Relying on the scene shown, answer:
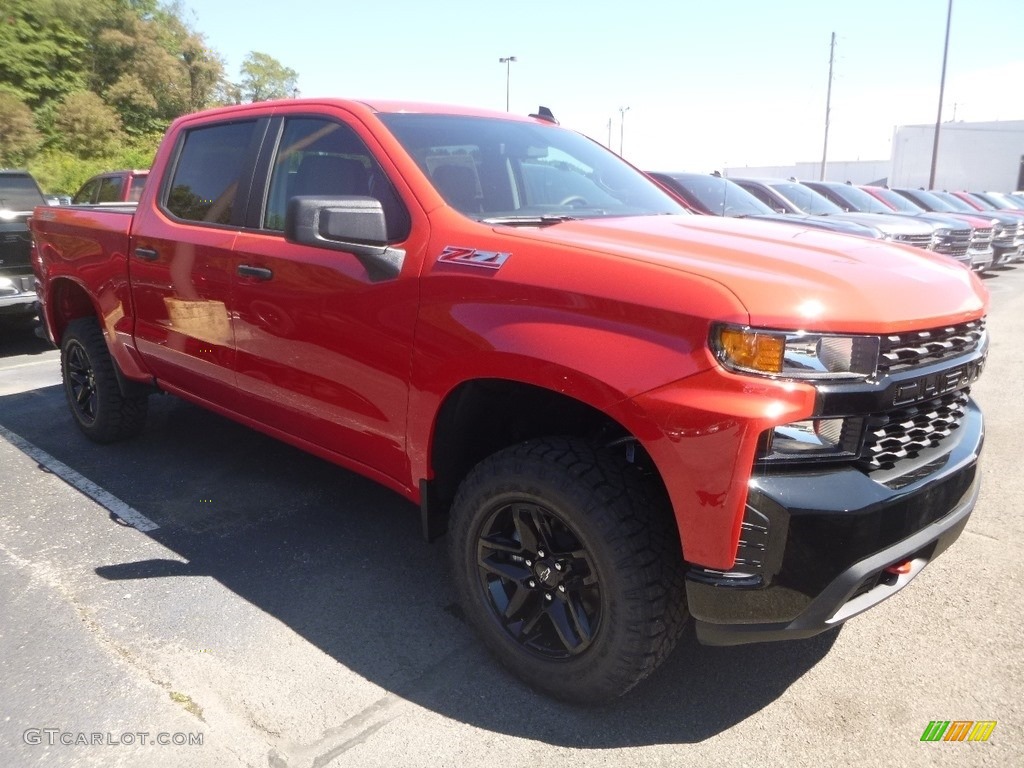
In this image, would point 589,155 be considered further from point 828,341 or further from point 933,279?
point 828,341

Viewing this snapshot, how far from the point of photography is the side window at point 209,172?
11.7ft

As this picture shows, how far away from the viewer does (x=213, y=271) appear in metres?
3.44

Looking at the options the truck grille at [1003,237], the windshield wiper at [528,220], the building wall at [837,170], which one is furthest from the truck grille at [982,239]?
the building wall at [837,170]

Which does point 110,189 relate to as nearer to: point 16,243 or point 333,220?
point 16,243

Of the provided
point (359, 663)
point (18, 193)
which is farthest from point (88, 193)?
point (359, 663)

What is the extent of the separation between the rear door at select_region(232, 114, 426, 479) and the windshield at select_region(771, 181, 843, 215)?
8.96m

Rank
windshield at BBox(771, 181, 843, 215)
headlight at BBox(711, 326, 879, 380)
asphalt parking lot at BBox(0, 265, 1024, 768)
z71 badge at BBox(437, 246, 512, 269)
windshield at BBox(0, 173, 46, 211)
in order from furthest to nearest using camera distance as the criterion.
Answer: windshield at BBox(771, 181, 843, 215), windshield at BBox(0, 173, 46, 211), z71 badge at BBox(437, 246, 512, 269), asphalt parking lot at BBox(0, 265, 1024, 768), headlight at BBox(711, 326, 879, 380)

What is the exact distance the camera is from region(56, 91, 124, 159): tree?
3322 cm

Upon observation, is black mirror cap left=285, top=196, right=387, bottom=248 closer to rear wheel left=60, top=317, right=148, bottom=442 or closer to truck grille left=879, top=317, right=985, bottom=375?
truck grille left=879, top=317, right=985, bottom=375

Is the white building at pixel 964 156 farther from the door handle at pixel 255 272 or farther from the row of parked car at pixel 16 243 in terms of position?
the door handle at pixel 255 272

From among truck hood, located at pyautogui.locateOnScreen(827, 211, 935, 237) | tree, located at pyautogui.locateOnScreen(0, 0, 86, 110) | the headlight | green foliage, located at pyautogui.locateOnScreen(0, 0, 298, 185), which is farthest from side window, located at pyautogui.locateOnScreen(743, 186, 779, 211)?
tree, located at pyautogui.locateOnScreen(0, 0, 86, 110)

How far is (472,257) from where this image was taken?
2463 millimetres

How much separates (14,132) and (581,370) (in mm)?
33953

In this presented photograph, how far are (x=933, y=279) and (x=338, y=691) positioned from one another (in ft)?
7.41
